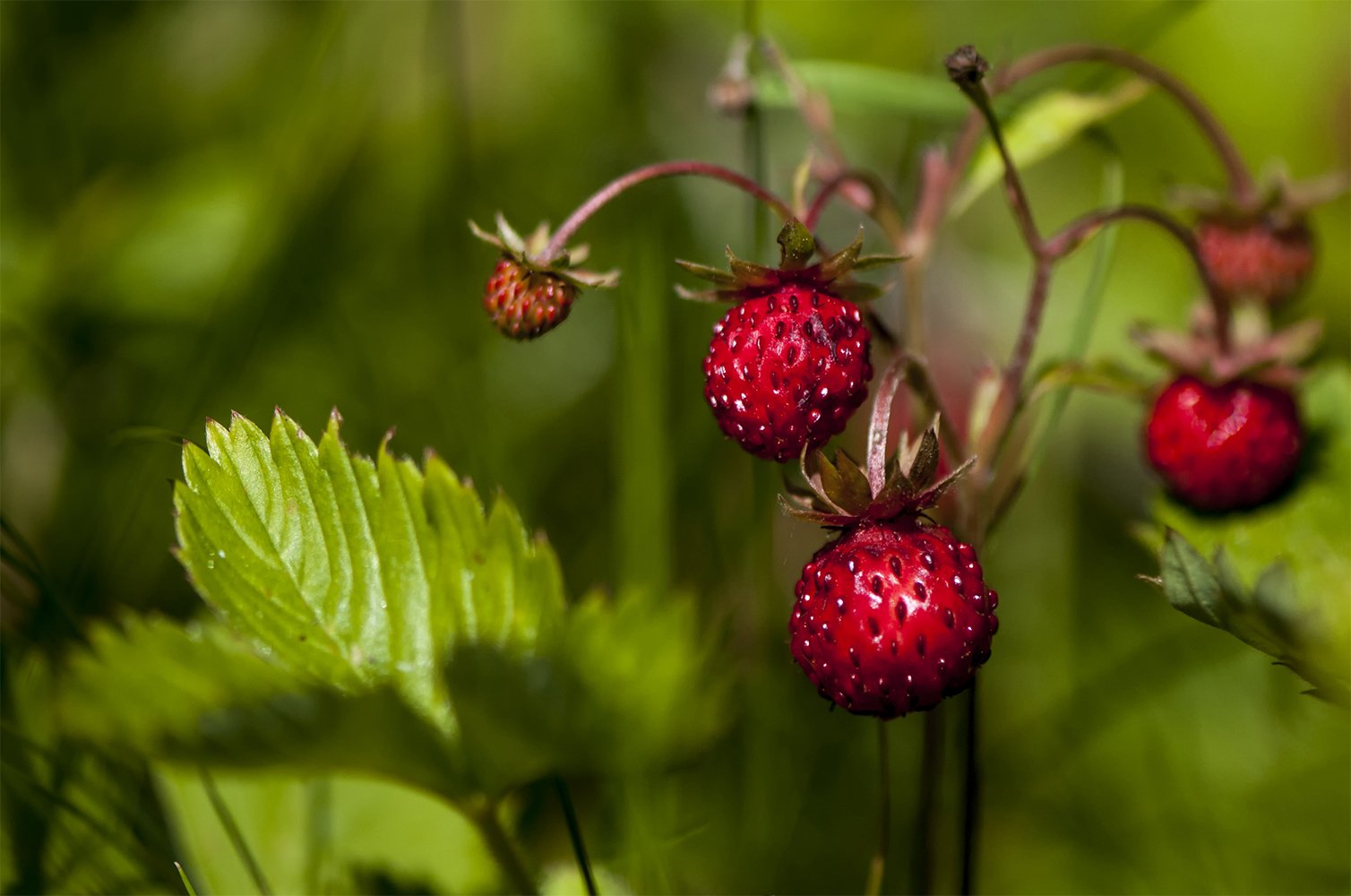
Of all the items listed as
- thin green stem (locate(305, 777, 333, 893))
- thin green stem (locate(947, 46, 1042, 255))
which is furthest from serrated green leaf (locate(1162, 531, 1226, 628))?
thin green stem (locate(305, 777, 333, 893))

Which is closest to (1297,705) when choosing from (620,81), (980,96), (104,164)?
(980,96)

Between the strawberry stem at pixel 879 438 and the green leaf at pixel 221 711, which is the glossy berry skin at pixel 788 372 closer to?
the strawberry stem at pixel 879 438

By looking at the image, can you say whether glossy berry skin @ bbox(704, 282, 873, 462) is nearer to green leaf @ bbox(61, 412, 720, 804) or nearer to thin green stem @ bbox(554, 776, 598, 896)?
green leaf @ bbox(61, 412, 720, 804)

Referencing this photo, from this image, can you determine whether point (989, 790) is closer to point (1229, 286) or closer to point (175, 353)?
point (1229, 286)

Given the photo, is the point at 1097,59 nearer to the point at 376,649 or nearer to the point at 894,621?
the point at 894,621

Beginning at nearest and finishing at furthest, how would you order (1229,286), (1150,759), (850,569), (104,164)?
(850,569) → (1229,286) → (1150,759) → (104,164)

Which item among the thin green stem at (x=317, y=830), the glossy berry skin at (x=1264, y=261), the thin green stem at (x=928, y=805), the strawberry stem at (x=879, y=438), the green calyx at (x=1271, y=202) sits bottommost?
the thin green stem at (x=317, y=830)

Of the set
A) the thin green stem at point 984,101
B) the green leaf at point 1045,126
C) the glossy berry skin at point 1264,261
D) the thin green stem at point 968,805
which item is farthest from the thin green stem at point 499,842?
the glossy berry skin at point 1264,261
